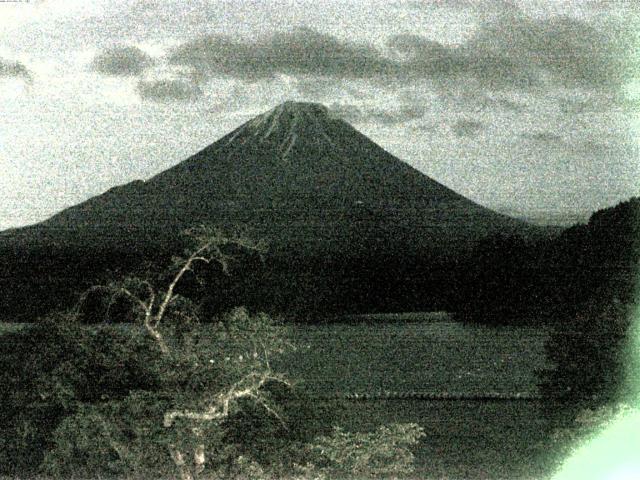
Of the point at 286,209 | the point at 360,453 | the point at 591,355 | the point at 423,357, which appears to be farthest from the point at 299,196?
the point at 360,453

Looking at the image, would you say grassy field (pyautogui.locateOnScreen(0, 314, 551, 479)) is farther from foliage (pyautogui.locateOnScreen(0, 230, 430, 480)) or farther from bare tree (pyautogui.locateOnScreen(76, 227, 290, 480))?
bare tree (pyautogui.locateOnScreen(76, 227, 290, 480))

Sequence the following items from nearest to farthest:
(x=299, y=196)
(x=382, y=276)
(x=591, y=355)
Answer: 1. (x=591, y=355)
2. (x=382, y=276)
3. (x=299, y=196)

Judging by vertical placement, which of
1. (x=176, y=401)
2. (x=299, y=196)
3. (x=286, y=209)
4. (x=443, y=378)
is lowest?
(x=443, y=378)

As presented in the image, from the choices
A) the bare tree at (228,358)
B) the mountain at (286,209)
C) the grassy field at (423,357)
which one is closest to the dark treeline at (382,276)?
the mountain at (286,209)

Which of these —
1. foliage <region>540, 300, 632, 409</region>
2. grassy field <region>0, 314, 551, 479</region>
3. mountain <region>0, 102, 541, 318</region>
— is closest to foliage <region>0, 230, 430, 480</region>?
grassy field <region>0, 314, 551, 479</region>

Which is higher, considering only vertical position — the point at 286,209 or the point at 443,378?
the point at 286,209

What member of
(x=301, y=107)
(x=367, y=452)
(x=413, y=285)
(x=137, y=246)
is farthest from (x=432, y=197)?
(x=367, y=452)

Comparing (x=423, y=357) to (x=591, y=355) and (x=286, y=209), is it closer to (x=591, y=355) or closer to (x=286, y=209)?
(x=591, y=355)

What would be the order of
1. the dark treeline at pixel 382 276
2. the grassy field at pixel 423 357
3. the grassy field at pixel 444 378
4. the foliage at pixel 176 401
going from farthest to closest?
the grassy field at pixel 423 357 → the dark treeline at pixel 382 276 → the grassy field at pixel 444 378 → the foliage at pixel 176 401

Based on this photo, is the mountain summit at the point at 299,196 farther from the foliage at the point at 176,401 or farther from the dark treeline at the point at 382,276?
the foliage at the point at 176,401
